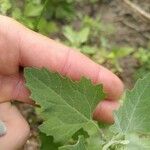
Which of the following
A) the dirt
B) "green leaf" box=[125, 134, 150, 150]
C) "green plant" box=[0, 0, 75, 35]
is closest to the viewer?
"green leaf" box=[125, 134, 150, 150]

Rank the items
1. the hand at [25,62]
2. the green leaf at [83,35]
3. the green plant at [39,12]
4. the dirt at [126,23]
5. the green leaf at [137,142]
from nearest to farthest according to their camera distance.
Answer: the green leaf at [137,142] → the hand at [25,62] → the green plant at [39,12] → the green leaf at [83,35] → the dirt at [126,23]

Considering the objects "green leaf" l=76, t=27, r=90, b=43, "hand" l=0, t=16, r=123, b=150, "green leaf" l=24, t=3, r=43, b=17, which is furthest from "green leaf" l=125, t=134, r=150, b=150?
"green leaf" l=76, t=27, r=90, b=43

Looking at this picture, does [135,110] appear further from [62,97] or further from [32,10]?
[32,10]

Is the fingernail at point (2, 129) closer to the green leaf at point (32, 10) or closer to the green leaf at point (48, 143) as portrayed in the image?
the green leaf at point (48, 143)

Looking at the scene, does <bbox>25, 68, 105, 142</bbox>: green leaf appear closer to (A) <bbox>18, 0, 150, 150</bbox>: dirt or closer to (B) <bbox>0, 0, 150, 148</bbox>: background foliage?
(B) <bbox>0, 0, 150, 148</bbox>: background foliage

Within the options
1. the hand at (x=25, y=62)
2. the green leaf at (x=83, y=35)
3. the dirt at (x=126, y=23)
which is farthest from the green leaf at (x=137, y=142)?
the dirt at (x=126, y=23)

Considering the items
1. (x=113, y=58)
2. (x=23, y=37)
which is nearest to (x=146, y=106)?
(x=23, y=37)
